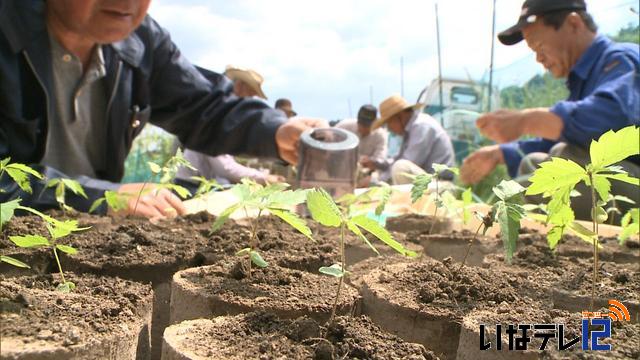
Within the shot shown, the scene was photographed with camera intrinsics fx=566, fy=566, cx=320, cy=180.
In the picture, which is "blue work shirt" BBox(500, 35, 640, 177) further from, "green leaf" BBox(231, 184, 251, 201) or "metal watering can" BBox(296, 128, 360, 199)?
"green leaf" BBox(231, 184, 251, 201)

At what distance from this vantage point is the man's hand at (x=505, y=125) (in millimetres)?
2824

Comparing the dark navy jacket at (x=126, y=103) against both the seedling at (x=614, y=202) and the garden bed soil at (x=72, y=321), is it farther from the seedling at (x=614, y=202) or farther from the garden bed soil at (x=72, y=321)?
the seedling at (x=614, y=202)

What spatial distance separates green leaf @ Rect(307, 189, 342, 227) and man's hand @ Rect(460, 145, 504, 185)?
8.78 feet

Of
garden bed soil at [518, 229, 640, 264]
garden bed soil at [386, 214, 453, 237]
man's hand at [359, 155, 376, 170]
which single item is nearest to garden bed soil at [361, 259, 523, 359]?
garden bed soil at [518, 229, 640, 264]

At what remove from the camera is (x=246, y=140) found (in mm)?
2791

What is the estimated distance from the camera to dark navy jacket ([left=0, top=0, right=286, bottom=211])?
199 centimetres

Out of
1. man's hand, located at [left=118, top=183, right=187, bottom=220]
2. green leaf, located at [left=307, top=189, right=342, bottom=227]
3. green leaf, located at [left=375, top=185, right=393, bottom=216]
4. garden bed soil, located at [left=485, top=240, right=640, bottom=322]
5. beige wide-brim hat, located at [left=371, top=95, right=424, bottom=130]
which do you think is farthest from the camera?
beige wide-brim hat, located at [left=371, top=95, right=424, bottom=130]

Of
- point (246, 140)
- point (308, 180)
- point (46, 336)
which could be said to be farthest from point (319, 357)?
point (246, 140)

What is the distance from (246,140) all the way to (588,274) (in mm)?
1952

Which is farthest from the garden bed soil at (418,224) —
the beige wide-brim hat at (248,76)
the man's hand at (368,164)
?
the man's hand at (368,164)

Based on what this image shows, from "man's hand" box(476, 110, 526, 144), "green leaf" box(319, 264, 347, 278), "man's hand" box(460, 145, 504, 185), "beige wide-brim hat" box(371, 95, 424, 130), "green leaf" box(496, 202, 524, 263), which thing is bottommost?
"beige wide-brim hat" box(371, 95, 424, 130)

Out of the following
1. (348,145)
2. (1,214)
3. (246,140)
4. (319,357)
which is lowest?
(246,140)

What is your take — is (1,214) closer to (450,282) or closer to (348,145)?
(450,282)

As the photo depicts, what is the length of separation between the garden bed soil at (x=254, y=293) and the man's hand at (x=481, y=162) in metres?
2.47
